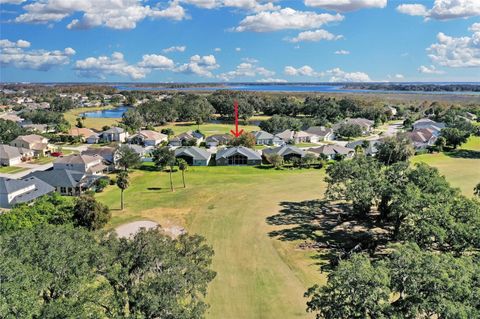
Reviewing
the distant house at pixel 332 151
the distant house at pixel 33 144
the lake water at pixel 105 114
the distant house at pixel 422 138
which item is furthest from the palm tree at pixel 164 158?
the lake water at pixel 105 114

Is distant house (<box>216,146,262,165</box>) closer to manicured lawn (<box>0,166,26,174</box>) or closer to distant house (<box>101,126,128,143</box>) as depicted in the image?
manicured lawn (<box>0,166,26,174</box>)

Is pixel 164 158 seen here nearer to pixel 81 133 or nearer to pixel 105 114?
pixel 81 133

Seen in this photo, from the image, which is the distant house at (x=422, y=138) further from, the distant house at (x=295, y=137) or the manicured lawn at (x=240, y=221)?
the manicured lawn at (x=240, y=221)

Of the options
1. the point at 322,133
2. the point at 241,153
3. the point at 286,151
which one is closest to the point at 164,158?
the point at 241,153

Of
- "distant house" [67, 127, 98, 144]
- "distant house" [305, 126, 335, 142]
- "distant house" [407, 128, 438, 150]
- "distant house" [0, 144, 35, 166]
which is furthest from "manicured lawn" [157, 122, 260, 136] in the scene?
"distant house" [407, 128, 438, 150]

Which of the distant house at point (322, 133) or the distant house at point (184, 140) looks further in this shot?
the distant house at point (322, 133)

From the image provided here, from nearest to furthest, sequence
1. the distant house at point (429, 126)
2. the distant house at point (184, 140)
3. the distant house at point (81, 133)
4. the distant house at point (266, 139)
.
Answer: the distant house at point (184, 140) → the distant house at point (266, 139) → the distant house at point (81, 133) → the distant house at point (429, 126)

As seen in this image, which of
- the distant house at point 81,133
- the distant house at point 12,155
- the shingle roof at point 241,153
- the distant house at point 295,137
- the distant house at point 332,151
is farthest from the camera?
the distant house at point 81,133
